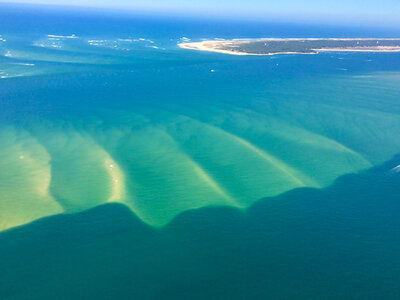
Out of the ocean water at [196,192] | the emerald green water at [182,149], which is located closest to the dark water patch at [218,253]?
the ocean water at [196,192]

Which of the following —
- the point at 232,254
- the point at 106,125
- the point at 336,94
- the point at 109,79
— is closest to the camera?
the point at 232,254

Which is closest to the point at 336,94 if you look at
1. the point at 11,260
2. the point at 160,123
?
the point at 160,123

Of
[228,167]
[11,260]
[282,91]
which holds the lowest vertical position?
[11,260]

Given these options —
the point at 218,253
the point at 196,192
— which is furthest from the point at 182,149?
the point at 218,253

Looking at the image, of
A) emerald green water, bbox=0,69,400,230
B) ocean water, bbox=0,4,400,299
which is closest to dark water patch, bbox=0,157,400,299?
ocean water, bbox=0,4,400,299

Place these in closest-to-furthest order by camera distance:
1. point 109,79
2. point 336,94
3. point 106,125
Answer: point 106,125 → point 336,94 → point 109,79

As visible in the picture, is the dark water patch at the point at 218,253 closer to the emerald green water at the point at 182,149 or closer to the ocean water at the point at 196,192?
the ocean water at the point at 196,192

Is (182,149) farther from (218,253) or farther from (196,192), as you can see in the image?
(218,253)

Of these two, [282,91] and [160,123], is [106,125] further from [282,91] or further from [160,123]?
[282,91]

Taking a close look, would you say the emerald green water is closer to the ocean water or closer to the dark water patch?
the ocean water
